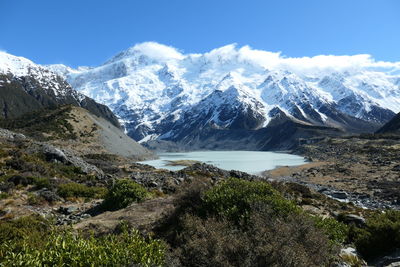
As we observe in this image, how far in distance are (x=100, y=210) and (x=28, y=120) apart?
398 feet

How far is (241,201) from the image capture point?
13.0m

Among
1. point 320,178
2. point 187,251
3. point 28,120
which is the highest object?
point 28,120

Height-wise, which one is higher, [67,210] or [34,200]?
[34,200]

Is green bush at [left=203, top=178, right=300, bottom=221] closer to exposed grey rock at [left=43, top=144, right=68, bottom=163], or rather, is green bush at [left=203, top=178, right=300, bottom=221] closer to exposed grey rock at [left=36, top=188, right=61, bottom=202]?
exposed grey rock at [left=36, top=188, right=61, bottom=202]

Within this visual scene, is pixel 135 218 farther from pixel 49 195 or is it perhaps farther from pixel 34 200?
pixel 49 195

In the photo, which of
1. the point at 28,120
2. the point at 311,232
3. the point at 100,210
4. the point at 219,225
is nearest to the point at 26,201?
the point at 100,210

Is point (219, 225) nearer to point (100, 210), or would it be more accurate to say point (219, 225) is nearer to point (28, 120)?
point (100, 210)

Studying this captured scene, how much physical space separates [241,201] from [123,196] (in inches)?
392

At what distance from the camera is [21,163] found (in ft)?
107

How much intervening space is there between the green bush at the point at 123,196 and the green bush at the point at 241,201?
7867mm

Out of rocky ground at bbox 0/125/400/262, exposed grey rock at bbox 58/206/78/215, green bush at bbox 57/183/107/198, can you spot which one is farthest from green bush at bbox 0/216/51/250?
green bush at bbox 57/183/107/198

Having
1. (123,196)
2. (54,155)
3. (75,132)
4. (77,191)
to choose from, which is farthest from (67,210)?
(75,132)

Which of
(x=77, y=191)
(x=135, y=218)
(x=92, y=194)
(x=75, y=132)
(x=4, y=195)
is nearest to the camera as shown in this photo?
(x=135, y=218)

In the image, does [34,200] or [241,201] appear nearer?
[241,201]
